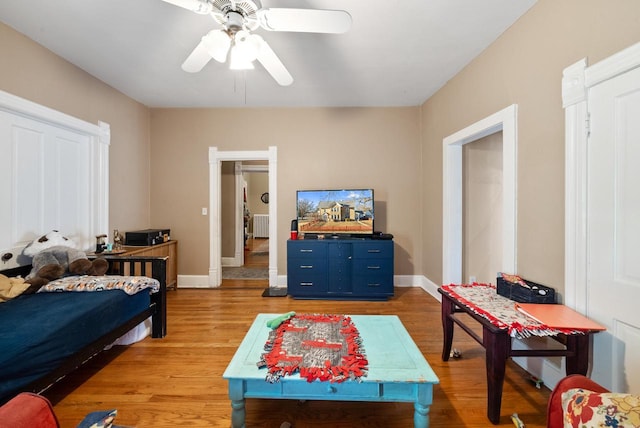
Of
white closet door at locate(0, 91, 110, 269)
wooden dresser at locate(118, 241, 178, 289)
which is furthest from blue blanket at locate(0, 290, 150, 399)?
wooden dresser at locate(118, 241, 178, 289)

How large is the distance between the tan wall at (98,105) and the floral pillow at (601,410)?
152 inches

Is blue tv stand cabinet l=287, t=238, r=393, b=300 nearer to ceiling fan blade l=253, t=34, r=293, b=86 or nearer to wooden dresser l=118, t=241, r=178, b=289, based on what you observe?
wooden dresser l=118, t=241, r=178, b=289

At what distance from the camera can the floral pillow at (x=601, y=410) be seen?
2.59ft

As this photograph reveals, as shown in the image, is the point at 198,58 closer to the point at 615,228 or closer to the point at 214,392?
the point at 214,392

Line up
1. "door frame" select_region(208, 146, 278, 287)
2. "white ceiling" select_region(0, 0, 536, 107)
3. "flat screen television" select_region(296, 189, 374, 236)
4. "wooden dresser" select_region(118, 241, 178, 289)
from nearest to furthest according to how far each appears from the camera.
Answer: "white ceiling" select_region(0, 0, 536, 107) → "wooden dresser" select_region(118, 241, 178, 289) → "flat screen television" select_region(296, 189, 374, 236) → "door frame" select_region(208, 146, 278, 287)

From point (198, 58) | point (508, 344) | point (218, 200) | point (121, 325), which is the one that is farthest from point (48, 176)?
point (508, 344)

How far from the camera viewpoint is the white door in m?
1.32

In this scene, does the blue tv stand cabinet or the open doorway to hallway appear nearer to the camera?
the blue tv stand cabinet

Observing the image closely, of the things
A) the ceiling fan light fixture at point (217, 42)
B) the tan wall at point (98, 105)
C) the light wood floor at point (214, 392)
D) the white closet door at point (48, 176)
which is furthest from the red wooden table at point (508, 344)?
the tan wall at point (98, 105)

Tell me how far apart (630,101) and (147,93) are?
14.4ft

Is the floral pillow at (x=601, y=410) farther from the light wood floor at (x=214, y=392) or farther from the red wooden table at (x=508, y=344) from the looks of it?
the light wood floor at (x=214, y=392)

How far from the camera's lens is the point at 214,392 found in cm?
176

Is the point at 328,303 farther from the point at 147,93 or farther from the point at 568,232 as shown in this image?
the point at 147,93

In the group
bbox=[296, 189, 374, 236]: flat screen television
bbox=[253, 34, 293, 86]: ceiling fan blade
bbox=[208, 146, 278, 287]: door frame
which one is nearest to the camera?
bbox=[253, 34, 293, 86]: ceiling fan blade
